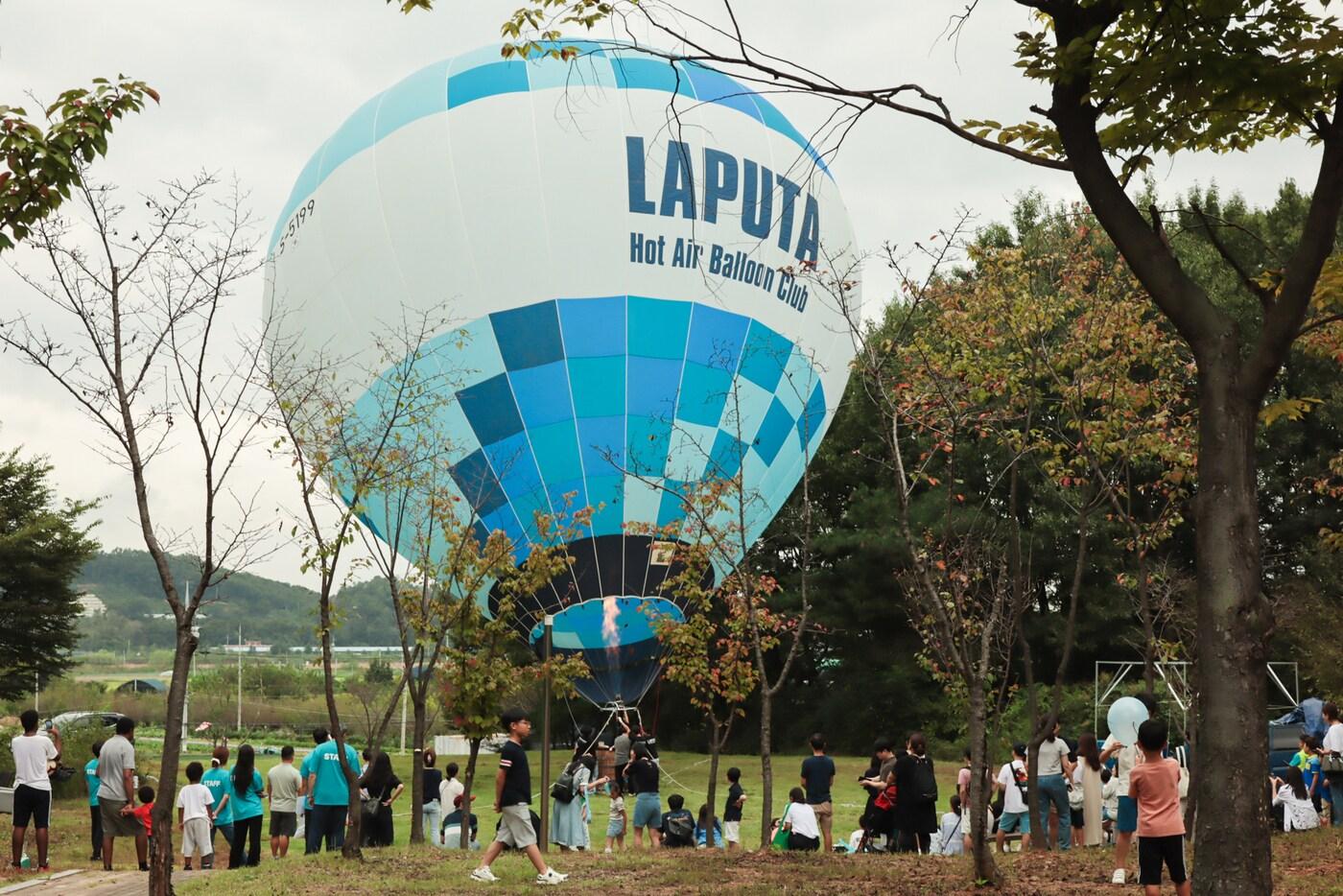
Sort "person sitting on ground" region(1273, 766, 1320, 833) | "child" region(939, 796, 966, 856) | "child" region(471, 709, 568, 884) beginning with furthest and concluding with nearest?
"child" region(939, 796, 966, 856) → "person sitting on ground" region(1273, 766, 1320, 833) → "child" region(471, 709, 568, 884)

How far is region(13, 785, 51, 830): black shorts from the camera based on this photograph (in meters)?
13.1

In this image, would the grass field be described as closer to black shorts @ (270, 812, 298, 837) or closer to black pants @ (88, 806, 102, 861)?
black shorts @ (270, 812, 298, 837)

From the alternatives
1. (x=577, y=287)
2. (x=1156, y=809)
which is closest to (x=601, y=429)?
(x=577, y=287)

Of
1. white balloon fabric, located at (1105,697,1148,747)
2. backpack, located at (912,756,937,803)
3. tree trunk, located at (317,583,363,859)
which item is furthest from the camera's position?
backpack, located at (912,756,937,803)

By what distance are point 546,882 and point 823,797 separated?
16.1 feet

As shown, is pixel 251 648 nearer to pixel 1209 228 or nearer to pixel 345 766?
pixel 345 766

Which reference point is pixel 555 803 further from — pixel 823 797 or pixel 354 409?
pixel 354 409

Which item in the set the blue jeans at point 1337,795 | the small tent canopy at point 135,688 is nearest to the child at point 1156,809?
the blue jeans at point 1337,795

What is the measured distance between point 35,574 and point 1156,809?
116ft

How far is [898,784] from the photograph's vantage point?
46.1ft

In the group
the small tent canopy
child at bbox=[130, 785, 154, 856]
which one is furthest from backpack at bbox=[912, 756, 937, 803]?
the small tent canopy

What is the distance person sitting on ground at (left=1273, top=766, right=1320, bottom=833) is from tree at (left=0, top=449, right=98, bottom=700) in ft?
105

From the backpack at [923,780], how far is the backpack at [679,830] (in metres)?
3.10

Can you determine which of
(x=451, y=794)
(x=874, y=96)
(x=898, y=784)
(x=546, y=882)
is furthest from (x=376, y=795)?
(x=874, y=96)
